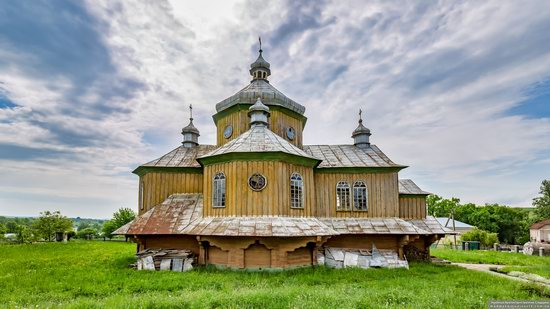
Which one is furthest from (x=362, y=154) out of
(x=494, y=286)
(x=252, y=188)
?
(x=494, y=286)

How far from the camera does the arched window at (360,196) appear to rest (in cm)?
1506

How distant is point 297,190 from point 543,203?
49671 millimetres

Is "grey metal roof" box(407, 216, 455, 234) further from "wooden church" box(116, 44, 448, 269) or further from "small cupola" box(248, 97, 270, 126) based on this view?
"small cupola" box(248, 97, 270, 126)

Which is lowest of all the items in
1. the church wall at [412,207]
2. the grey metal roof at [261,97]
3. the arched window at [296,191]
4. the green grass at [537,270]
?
the green grass at [537,270]

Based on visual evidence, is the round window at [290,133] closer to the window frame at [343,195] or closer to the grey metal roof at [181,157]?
the window frame at [343,195]

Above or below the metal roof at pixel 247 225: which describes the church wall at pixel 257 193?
above

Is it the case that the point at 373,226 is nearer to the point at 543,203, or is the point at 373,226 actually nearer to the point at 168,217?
the point at 168,217

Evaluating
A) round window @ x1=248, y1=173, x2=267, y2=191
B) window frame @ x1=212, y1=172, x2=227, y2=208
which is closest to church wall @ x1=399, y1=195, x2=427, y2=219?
round window @ x1=248, y1=173, x2=267, y2=191

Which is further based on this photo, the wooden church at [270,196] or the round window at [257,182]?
the round window at [257,182]

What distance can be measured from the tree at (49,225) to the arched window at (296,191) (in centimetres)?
3271

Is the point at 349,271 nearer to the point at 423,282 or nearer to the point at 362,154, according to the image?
the point at 423,282

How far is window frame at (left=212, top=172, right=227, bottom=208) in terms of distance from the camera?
1294 cm

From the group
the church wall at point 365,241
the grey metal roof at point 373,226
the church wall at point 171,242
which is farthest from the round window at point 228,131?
the church wall at point 365,241

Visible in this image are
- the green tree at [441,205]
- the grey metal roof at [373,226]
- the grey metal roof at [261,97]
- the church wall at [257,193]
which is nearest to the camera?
the church wall at [257,193]
